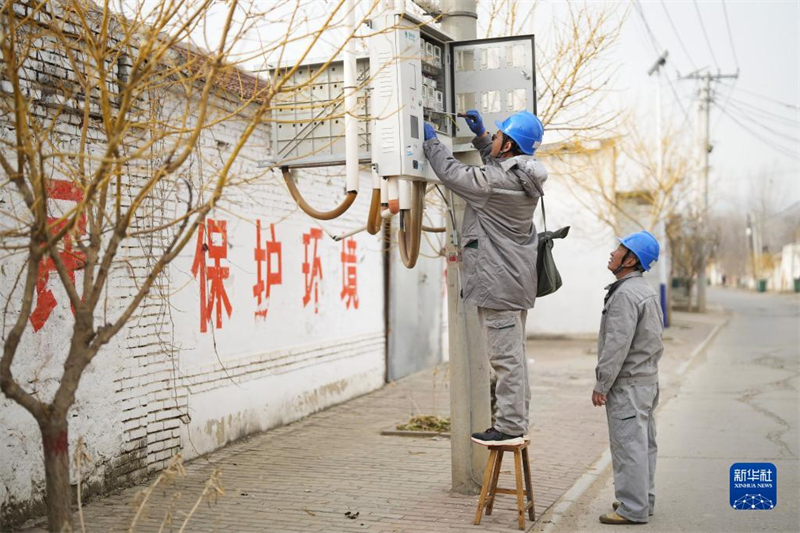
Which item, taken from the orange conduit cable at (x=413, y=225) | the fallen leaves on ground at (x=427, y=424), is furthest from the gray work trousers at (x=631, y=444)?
the fallen leaves on ground at (x=427, y=424)

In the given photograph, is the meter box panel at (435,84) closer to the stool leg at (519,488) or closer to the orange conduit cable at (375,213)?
the orange conduit cable at (375,213)

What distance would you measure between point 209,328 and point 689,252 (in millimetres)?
31826

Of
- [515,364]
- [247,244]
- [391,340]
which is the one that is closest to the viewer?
[515,364]

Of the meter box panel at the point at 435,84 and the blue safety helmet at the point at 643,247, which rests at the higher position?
the meter box panel at the point at 435,84

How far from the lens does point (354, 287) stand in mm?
12844

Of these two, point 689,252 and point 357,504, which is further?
point 689,252

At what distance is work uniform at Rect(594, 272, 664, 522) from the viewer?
6.39 metres

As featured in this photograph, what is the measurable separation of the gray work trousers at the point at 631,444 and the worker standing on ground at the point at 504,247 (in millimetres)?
850

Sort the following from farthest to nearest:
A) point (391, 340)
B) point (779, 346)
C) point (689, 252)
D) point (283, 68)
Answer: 1. point (689, 252)
2. point (779, 346)
3. point (391, 340)
4. point (283, 68)

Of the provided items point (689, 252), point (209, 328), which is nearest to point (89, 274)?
point (209, 328)

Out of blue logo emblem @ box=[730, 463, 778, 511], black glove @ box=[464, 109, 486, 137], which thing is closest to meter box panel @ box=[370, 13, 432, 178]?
black glove @ box=[464, 109, 486, 137]

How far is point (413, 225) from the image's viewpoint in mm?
6172

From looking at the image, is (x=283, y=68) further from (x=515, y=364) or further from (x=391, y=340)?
(x=391, y=340)

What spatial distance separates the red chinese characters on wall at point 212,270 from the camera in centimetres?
873
